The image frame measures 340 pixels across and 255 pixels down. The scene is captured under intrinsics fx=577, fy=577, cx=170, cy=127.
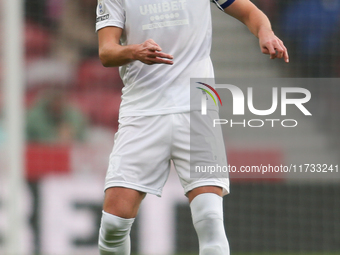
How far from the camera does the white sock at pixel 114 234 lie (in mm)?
2482

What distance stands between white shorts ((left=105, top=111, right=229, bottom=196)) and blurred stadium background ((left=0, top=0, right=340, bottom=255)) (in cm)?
222

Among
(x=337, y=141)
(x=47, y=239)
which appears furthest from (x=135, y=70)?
(x=337, y=141)

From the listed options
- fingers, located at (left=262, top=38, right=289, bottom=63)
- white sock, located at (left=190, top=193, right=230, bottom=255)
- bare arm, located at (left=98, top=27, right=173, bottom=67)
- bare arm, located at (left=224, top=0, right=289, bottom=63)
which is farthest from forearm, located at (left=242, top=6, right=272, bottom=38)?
white sock, located at (left=190, top=193, right=230, bottom=255)

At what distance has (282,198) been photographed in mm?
5230

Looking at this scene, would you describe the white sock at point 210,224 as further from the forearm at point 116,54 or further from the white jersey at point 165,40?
the forearm at point 116,54

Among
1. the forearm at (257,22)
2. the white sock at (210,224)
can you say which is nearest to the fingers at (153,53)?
the forearm at (257,22)

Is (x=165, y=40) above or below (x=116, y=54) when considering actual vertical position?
above

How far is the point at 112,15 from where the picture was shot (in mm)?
2480

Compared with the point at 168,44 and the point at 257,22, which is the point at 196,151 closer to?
the point at 168,44

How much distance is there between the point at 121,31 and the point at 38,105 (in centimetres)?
313

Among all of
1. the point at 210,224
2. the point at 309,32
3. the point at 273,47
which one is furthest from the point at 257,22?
the point at 309,32

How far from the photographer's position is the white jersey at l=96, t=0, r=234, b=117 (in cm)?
246

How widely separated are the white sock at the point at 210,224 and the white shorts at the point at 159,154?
2.8 inches

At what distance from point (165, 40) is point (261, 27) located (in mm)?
409
